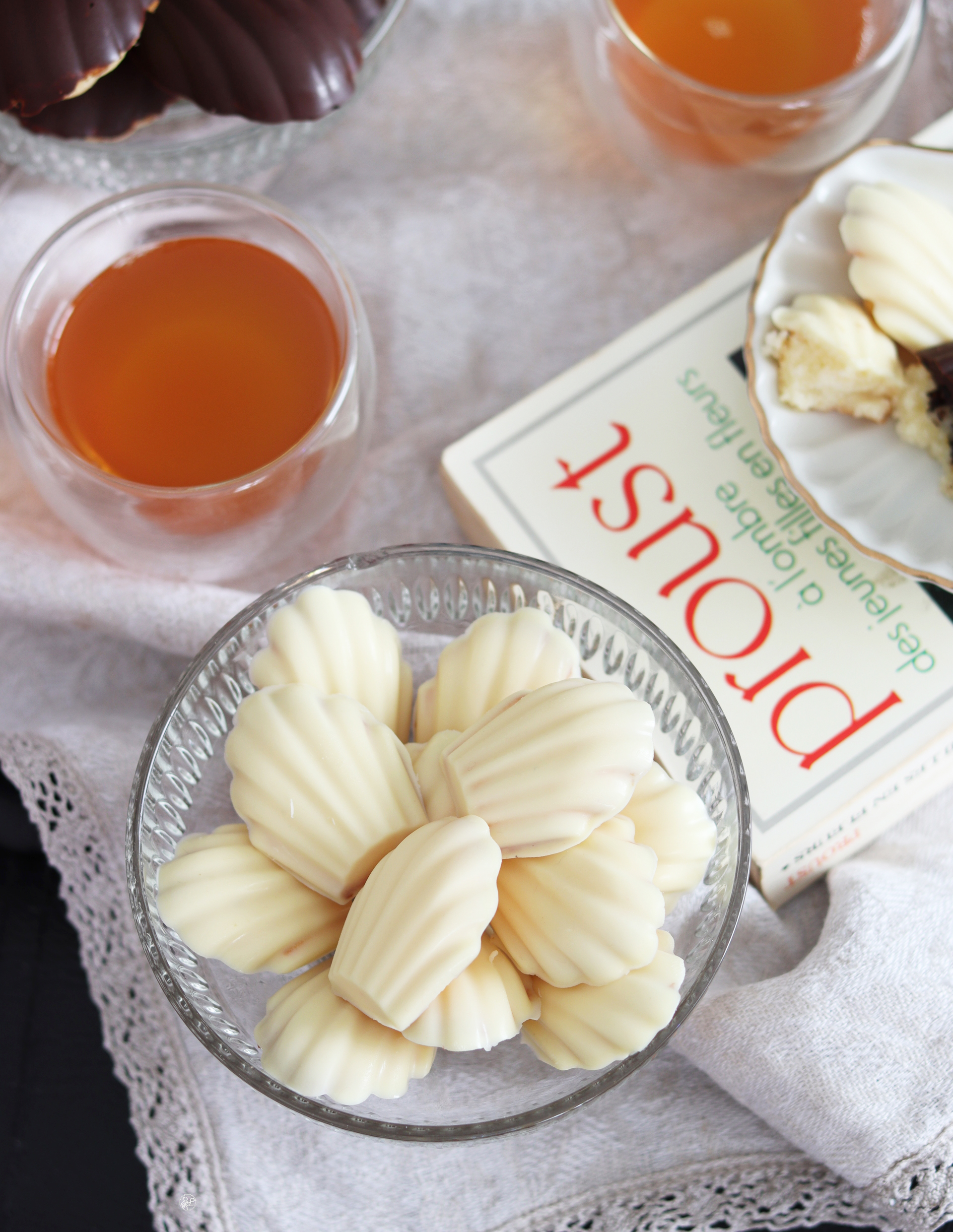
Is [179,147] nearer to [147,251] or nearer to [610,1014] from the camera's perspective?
[147,251]

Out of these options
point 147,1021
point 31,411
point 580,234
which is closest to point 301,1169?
point 147,1021

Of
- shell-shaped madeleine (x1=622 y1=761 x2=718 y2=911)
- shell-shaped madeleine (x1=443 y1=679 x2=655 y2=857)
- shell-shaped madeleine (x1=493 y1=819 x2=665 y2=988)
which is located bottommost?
shell-shaped madeleine (x1=622 y1=761 x2=718 y2=911)

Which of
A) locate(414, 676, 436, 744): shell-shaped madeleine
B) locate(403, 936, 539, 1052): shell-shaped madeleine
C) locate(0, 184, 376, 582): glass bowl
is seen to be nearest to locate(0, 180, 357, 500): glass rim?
locate(0, 184, 376, 582): glass bowl

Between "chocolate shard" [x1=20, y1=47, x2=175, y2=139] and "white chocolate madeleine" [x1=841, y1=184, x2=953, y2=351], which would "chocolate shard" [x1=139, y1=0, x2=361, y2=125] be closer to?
"chocolate shard" [x1=20, y1=47, x2=175, y2=139]

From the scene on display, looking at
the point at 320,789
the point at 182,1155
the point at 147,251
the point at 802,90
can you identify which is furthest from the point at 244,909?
the point at 802,90

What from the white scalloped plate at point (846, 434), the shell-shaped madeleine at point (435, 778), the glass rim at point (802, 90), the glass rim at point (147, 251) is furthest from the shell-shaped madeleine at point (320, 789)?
the glass rim at point (802, 90)

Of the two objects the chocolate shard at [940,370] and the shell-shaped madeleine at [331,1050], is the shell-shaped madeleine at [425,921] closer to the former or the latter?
the shell-shaped madeleine at [331,1050]
